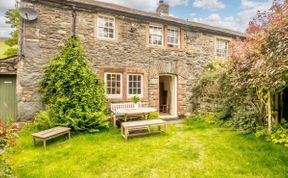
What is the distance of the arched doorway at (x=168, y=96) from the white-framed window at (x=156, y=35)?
1863mm

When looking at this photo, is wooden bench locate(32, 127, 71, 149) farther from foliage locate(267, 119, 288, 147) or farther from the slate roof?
foliage locate(267, 119, 288, 147)

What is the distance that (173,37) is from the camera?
32.2 feet

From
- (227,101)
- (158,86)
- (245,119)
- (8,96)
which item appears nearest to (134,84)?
(158,86)

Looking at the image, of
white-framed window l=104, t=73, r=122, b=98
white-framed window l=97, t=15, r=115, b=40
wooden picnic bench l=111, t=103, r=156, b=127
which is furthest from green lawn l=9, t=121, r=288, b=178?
white-framed window l=97, t=15, r=115, b=40

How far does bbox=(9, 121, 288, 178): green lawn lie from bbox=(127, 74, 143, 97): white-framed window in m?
3.07

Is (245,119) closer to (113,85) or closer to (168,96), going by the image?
(168,96)

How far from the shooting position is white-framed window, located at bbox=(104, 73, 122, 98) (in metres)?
8.17

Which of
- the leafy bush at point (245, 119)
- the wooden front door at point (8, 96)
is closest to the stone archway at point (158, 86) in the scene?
the leafy bush at point (245, 119)

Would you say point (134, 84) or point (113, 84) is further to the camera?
point (134, 84)

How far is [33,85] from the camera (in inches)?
269

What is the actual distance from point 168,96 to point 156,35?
3936 mm

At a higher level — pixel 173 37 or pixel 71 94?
pixel 173 37

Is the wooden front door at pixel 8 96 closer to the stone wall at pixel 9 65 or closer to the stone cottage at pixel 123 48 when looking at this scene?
the stone wall at pixel 9 65

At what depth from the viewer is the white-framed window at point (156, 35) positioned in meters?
9.22
